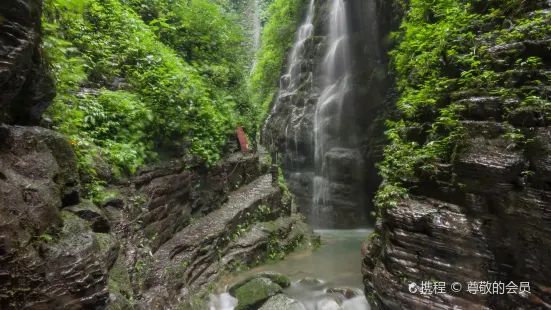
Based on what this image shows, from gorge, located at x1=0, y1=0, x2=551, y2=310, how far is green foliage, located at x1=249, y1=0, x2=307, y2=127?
37.3 feet

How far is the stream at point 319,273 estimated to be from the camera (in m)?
7.31

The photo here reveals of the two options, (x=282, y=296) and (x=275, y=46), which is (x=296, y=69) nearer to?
(x=275, y=46)

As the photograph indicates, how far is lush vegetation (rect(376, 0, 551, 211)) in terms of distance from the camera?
17.3ft

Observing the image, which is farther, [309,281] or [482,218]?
[309,281]

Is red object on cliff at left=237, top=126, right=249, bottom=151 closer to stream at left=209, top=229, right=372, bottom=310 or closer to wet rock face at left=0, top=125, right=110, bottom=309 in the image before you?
stream at left=209, top=229, right=372, bottom=310

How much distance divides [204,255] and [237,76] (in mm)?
7901


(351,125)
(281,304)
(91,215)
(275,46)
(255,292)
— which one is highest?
(275,46)

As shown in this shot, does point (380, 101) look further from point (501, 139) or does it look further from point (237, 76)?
point (501, 139)

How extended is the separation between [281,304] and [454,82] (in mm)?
6253

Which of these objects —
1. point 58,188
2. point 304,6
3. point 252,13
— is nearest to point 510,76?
point 58,188

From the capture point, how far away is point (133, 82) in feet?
24.7

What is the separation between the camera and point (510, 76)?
529 cm

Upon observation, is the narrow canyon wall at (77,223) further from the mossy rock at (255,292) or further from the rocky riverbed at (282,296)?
the mossy rock at (255,292)

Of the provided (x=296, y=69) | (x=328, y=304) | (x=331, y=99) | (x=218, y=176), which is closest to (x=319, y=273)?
(x=328, y=304)
